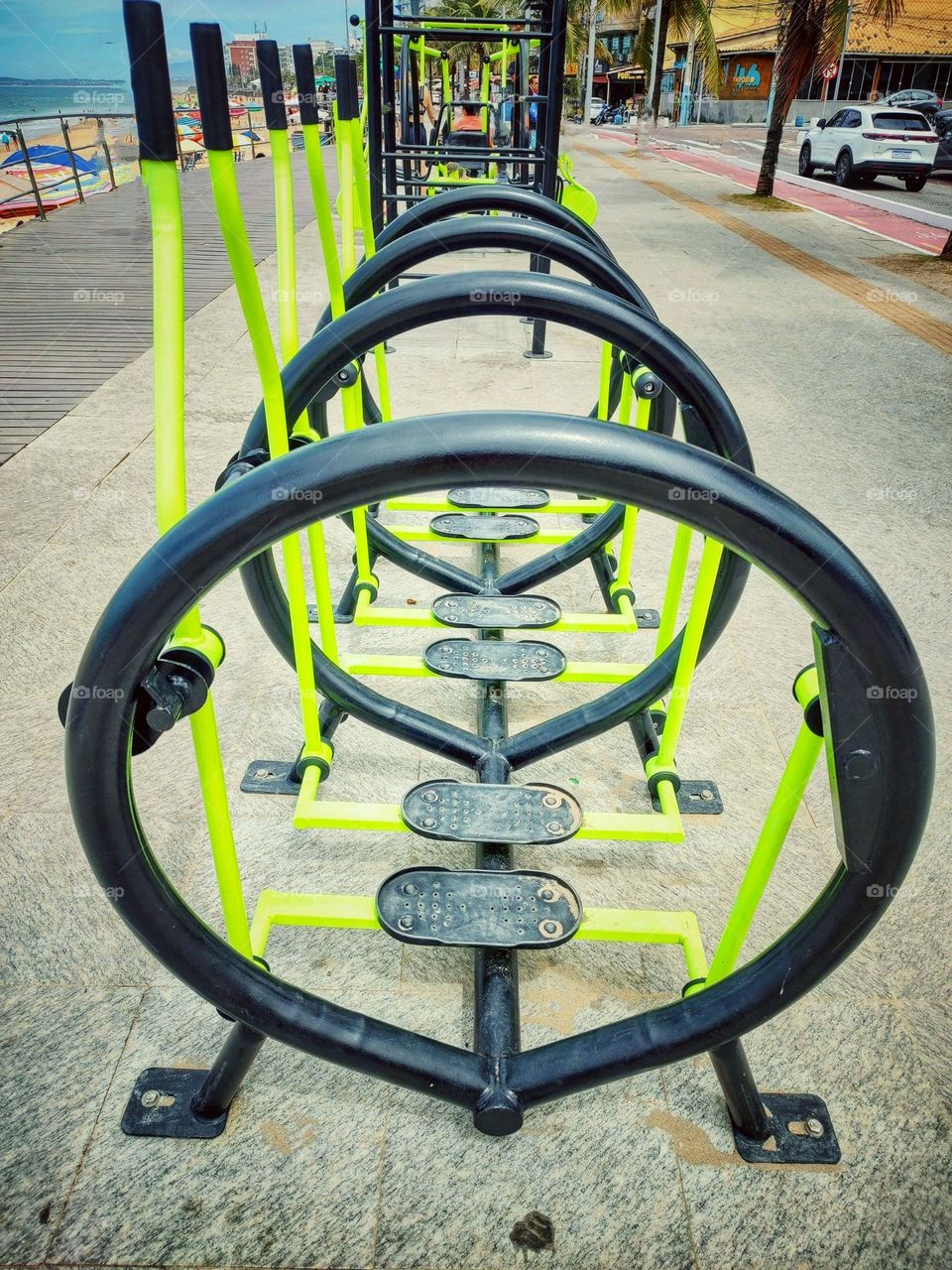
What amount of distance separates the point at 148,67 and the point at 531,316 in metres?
0.72

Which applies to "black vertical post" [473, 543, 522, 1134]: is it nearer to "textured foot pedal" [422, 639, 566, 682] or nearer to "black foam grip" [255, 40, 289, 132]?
"textured foot pedal" [422, 639, 566, 682]

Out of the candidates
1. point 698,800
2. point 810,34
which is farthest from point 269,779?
point 810,34

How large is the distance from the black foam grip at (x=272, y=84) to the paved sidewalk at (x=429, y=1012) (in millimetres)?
1386

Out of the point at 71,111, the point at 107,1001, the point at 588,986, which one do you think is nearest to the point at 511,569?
the point at 588,986

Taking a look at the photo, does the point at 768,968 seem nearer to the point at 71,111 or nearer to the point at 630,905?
the point at 630,905

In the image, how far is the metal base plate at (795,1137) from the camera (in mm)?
1318

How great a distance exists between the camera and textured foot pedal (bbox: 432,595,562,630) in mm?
2244

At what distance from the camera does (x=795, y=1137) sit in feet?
4.42

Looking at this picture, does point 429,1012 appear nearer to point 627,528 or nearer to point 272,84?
point 627,528

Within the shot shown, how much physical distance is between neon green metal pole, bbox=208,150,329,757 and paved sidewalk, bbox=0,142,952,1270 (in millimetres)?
381

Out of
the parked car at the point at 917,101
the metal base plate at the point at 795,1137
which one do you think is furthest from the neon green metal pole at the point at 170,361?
the parked car at the point at 917,101

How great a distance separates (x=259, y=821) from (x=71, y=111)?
354 inches

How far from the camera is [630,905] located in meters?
1.75

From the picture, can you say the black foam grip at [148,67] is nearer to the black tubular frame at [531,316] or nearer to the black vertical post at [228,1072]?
the black tubular frame at [531,316]
